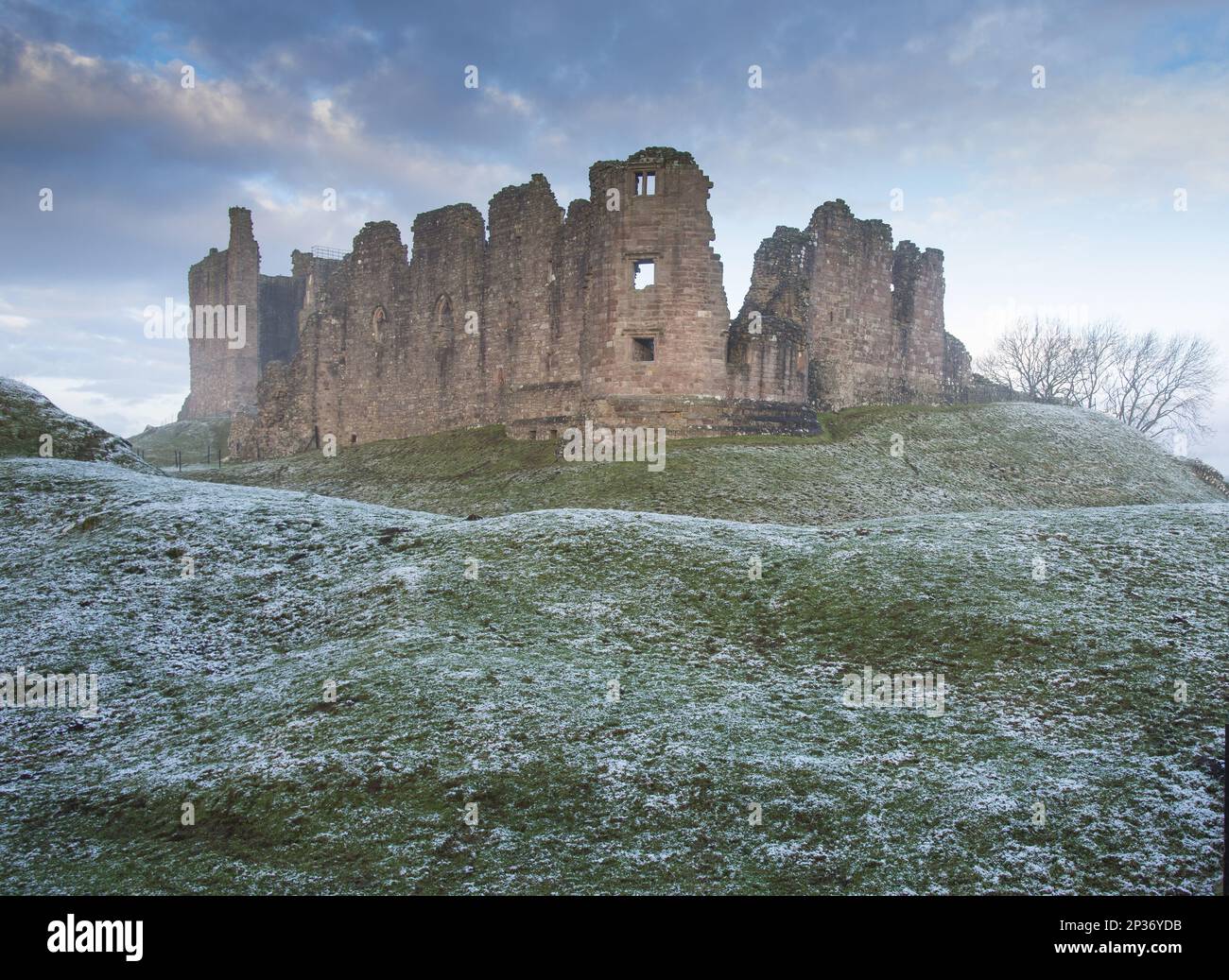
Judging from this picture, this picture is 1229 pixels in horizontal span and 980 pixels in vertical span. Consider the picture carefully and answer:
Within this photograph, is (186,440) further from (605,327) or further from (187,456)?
(605,327)

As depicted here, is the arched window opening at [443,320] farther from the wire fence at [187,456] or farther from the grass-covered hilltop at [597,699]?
the grass-covered hilltop at [597,699]

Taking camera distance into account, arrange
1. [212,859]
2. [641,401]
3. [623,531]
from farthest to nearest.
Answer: [641,401]
[623,531]
[212,859]

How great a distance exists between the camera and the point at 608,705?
1263cm

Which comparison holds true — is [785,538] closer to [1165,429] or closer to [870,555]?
[870,555]

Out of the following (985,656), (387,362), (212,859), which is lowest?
(212,859)

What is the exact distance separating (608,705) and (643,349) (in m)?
26.0

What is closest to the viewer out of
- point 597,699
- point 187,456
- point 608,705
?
point 608,705

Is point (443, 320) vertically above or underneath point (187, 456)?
above

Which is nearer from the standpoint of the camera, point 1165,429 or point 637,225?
point 637,225

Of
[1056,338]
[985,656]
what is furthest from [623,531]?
[1056,338]

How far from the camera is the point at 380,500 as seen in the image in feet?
121

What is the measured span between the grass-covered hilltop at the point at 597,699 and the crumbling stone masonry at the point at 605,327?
53.9 ft

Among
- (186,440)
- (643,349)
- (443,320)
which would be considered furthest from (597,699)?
(186,440)

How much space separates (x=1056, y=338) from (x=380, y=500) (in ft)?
176
